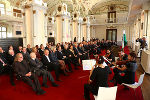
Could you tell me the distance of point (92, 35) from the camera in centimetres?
2739

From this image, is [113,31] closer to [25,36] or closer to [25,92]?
[25,36]

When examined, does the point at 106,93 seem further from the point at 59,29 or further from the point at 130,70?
the point at 59,29

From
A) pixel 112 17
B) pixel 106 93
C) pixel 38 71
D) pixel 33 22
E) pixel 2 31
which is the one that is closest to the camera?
pixel 106 93

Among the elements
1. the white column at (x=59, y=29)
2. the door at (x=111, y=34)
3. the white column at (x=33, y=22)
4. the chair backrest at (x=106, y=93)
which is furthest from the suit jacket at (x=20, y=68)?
the door at (x=111, y=34)

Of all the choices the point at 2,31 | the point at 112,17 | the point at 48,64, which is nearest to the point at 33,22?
the point at 48,64

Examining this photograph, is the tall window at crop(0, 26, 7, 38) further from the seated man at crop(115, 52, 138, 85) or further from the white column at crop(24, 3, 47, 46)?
the seated man at crop(115, 52, 138, 85)

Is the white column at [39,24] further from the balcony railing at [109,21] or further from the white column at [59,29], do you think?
the balcony railing at [109,21]

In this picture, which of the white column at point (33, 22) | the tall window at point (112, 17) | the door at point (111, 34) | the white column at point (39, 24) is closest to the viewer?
the white column at point (33, 22)

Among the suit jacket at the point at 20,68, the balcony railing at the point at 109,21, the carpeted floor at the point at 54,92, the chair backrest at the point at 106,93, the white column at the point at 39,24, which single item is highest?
the balcony railing at the point at 109,21

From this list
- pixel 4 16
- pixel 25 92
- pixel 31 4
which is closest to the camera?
pixel 25 92

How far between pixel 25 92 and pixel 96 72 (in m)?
2.59

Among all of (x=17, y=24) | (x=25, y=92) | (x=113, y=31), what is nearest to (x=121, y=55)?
(x=25, y=92)

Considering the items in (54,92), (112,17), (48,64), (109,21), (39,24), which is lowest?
(54,92)

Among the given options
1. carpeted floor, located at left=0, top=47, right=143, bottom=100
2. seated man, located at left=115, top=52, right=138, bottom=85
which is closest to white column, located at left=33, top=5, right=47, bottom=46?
carpeted floor, located at left=0, top=47, right=143, bottom=100
